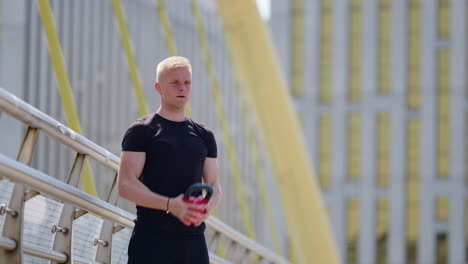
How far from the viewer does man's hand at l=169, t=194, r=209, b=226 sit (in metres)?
3.98

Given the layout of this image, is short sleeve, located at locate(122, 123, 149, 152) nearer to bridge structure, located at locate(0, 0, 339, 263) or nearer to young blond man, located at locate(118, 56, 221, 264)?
young blond man, located at locate(118, 56, 221, 264)

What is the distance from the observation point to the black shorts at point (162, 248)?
4.09 m

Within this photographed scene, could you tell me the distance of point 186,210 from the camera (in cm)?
398

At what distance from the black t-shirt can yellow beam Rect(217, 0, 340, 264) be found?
37.5 ft

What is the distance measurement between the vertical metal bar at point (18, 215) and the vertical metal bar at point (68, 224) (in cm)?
39

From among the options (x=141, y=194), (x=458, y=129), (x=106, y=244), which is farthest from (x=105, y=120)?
(x=458, y=129)

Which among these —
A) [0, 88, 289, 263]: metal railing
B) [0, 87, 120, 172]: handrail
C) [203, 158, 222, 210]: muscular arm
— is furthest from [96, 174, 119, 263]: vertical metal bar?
[203, 158, 222, 210]: muscular arm

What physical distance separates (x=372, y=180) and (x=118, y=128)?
69.8 feet

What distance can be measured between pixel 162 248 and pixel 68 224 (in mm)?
1146

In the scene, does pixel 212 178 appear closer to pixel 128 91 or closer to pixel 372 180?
pixel 128 91

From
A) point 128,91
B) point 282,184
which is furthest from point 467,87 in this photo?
point 282,184

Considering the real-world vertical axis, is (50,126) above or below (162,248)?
above

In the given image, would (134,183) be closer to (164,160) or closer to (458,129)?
(164,160)

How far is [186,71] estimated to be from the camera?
415cm
